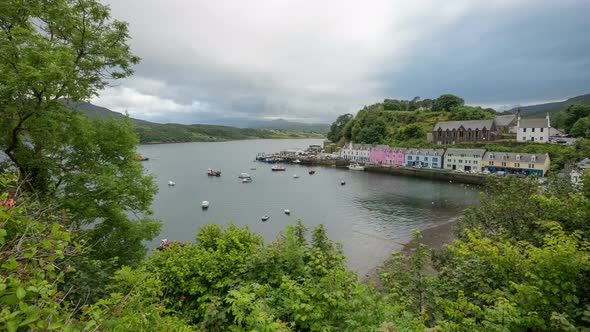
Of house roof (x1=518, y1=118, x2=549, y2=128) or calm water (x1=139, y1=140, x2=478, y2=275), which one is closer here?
calm water (x1=139, y1=140, x2=478, y2=275)

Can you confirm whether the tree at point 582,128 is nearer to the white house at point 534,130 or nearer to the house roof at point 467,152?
the white house at point 534,130

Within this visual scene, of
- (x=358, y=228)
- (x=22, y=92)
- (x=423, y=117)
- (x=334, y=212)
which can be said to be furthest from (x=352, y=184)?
(x=423, y=117)

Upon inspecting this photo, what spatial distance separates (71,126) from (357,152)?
8323cm

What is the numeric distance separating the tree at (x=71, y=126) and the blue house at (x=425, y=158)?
70.4m

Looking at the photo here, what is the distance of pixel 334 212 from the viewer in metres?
37.0

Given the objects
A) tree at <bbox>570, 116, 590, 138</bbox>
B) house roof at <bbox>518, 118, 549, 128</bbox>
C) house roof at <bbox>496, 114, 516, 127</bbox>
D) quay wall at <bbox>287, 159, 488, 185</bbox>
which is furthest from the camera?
house roof at <bbox>496, 114, 516, 127</bbox>

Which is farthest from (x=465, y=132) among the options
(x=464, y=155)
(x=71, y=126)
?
(x=71, y=126)

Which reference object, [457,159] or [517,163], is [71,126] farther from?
[457,159]

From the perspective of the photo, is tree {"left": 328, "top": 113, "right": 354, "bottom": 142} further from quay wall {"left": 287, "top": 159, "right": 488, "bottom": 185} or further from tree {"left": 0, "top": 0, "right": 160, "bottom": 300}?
tree {"left": 0, "top": 0, "right": 160, "bottom": 300}

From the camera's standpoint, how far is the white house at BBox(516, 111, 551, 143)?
66438mm

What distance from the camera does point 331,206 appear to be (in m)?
40.1

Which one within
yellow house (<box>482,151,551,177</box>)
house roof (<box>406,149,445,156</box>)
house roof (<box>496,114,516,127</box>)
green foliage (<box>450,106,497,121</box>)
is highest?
green foliage (<box>450,106,497,121</box>)

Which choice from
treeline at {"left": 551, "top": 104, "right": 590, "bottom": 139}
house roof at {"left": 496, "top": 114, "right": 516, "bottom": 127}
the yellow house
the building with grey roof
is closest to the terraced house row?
the yellow house


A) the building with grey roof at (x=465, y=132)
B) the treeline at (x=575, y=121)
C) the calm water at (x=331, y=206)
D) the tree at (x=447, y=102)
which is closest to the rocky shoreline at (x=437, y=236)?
the calm water at (x=331, y=206)
